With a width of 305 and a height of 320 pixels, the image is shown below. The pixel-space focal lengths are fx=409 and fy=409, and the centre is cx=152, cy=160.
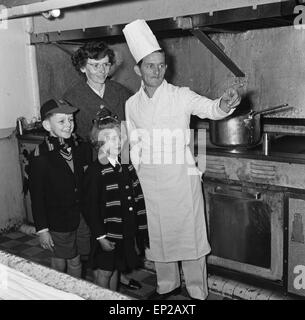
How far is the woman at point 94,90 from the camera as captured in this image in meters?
2.24

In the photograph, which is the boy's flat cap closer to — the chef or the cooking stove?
the chef

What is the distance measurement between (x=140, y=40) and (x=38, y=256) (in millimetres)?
1849

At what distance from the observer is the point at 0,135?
3.37m

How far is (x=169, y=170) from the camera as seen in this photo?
2.07 m

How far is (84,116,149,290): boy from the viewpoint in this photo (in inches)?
76.6

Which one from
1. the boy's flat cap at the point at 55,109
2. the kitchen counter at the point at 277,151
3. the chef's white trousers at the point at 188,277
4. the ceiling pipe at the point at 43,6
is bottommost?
the chef's white trousers at the point at 188,277

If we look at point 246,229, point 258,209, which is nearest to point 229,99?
point 258,209

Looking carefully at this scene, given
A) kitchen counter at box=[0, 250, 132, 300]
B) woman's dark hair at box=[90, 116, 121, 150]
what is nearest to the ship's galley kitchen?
woman's dark hair at box=[90, 116, 121, 150]

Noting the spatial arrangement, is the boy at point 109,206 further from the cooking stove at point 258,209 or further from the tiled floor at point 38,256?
the cooking stove at point 258,209

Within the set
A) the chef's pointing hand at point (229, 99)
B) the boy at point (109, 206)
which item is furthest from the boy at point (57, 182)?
Answer: the chef's pointing hand at point (229, 99)

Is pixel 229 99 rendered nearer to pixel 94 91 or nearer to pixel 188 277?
pixel 94 91
